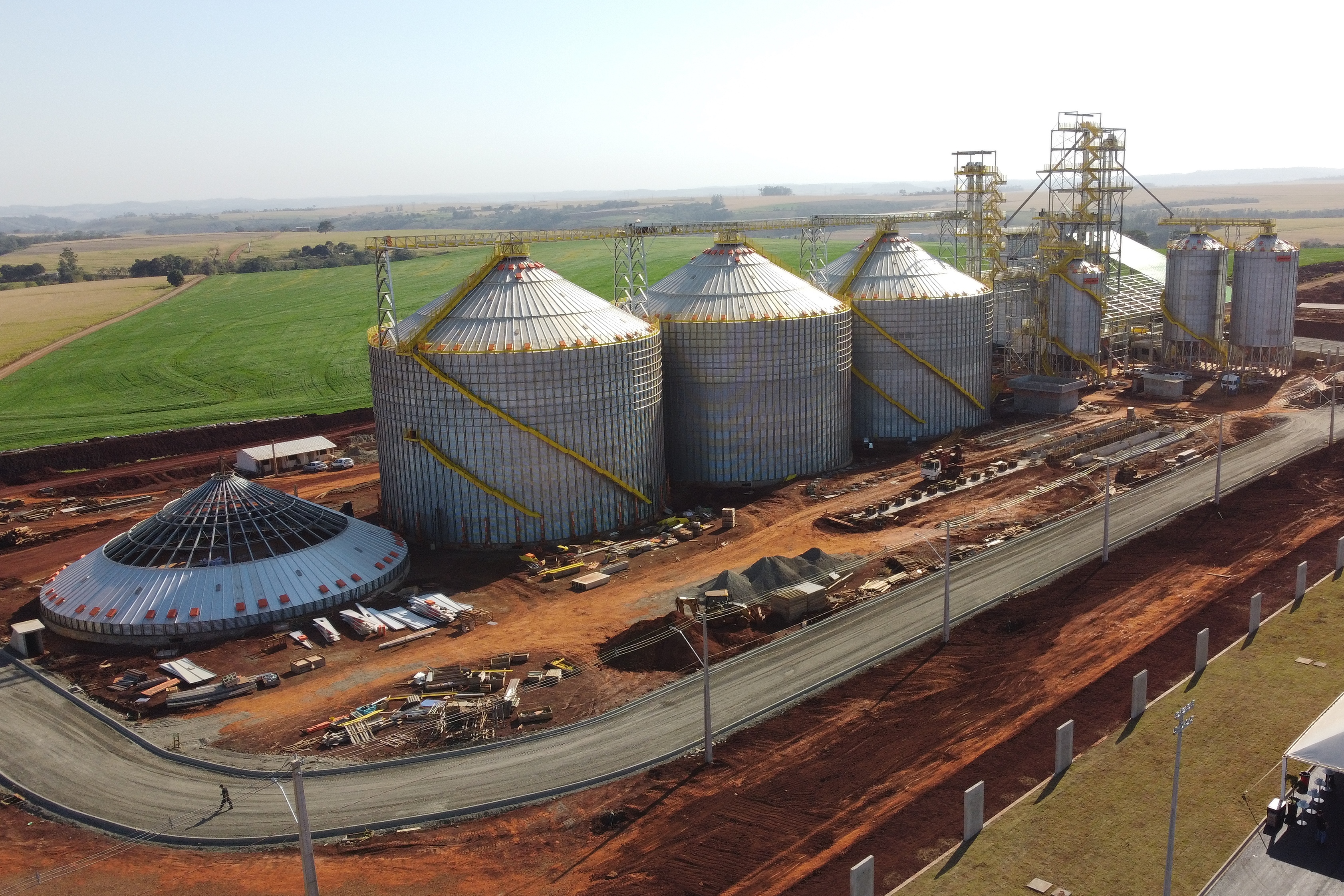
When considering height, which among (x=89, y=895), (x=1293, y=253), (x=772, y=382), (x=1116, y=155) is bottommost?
(x=89, y=895)

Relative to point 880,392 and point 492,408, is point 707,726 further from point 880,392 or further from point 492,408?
point 880,392

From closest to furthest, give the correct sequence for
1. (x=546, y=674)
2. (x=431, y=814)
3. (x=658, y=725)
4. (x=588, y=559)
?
(x=431, y=814)
(x=658, y=725)
(x=546, y=674)
(x=588, y=559)

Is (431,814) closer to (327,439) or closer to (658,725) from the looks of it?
(658,725)

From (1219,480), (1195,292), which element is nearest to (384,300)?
(1219,480)

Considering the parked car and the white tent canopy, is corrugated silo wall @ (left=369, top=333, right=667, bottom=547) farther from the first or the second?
the white tent canopy

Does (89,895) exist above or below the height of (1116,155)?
below

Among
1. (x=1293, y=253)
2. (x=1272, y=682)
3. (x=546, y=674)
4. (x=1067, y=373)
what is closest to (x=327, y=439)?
(x=546, y=674)

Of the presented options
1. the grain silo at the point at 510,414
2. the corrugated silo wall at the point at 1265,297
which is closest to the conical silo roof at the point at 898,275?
the grain silo at the point at 510,414

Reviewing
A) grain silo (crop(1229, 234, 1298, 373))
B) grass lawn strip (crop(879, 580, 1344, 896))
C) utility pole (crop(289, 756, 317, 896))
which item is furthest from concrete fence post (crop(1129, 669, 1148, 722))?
grain silo (crop(1229, 234, 1298, 373))
